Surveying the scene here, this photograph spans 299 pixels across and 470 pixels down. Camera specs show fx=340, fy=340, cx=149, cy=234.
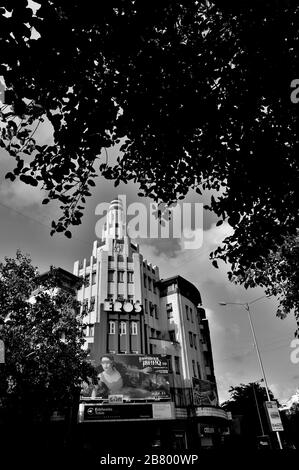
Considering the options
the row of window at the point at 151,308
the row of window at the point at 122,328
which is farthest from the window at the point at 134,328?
the row of window at the point at 151,308

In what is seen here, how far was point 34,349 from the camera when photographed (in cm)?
1909

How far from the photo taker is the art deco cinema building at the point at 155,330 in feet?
126

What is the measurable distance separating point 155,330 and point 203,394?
10.2m

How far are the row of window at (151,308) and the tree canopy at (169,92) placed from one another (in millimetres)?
40742

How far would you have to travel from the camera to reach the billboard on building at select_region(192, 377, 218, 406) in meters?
40.2

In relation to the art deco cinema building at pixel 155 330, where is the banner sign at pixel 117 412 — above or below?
below

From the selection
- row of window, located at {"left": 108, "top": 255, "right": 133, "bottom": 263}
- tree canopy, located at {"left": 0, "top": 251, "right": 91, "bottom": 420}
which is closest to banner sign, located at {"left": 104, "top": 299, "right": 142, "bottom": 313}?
row of window, located at {"left": 108, "top": 255, "right": 133, "bottom": 263}

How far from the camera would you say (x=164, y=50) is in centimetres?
585

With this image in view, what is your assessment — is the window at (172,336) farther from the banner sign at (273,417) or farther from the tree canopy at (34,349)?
the tree canopy at (34,349)

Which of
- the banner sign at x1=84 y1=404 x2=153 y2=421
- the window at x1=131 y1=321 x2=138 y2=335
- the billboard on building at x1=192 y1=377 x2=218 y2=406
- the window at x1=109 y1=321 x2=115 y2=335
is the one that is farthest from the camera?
the window at x1=131 y1=321 x2=138 y2=335

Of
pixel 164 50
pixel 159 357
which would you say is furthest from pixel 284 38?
pixel 159 357

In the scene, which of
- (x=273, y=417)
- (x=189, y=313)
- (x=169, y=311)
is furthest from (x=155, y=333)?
(x=273, y=417)

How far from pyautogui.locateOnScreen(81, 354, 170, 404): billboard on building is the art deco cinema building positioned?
6.23ft

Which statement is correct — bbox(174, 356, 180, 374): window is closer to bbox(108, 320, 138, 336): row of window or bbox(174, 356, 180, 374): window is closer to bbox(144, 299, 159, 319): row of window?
bbox(144, 299, 159, 319): row of window
